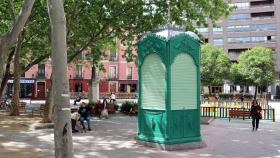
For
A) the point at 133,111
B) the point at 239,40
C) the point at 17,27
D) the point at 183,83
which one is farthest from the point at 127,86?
the point at 17,27

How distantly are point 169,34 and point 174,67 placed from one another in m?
1.13

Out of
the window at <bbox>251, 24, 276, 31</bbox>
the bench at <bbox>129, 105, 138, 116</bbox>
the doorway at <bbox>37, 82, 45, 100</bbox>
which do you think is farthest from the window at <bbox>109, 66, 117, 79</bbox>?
the bench at <bbox>129, 105, 138, 116</bbox>

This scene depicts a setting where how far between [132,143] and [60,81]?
828cm

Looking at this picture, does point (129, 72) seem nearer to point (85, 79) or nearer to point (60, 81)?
point (85, 79)

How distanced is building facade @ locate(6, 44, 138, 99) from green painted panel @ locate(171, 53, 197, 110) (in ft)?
154

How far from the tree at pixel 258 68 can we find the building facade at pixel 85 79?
1818cm

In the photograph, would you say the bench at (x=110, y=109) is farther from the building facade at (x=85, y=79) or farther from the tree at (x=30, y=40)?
the building facade at (x=85, y=79)

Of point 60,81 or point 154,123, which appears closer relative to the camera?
point 60,81

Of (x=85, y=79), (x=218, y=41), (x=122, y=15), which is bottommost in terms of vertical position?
(x=85, y=79)

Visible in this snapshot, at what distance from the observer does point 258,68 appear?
6375cm

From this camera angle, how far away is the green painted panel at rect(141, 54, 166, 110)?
1333 centimetres

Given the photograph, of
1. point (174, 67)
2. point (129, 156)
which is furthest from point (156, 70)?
point (129, 156)

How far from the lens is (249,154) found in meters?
12.4

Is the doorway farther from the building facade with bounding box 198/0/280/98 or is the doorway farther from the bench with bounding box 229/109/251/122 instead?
the bench with bounding box 229/109/251/122
